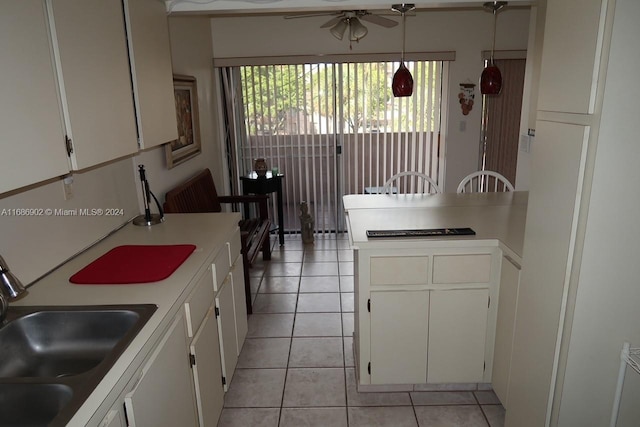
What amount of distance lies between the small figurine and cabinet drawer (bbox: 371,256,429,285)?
277cm

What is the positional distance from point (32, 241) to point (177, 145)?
1951 millimetres

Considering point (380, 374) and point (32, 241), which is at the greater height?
point (32, 241)

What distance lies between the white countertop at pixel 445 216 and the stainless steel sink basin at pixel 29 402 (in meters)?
1.41

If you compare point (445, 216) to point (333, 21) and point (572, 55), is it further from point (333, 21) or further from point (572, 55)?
point (333, 21)

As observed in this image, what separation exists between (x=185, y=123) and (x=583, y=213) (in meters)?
3.27

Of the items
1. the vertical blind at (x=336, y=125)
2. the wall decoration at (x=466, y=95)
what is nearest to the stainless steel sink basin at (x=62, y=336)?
the vertical blind at (x=336, y=125)

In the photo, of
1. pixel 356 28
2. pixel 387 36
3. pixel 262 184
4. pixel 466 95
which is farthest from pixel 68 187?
pixel 466 95

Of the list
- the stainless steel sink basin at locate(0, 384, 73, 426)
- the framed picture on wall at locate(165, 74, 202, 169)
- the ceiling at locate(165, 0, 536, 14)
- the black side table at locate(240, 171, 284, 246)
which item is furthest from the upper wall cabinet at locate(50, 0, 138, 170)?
the black side table at locate(240, 171, 284, 246)

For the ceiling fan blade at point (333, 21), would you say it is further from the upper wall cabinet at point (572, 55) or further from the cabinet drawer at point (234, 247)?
the upper wall cabinet at point (572, 55)

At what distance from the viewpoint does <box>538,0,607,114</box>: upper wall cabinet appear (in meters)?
1.33

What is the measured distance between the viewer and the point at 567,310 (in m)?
1.55

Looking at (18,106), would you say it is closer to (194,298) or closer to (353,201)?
(194,298)

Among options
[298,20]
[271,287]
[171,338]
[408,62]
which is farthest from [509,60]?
[171,338]

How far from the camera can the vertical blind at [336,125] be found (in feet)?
16.3
